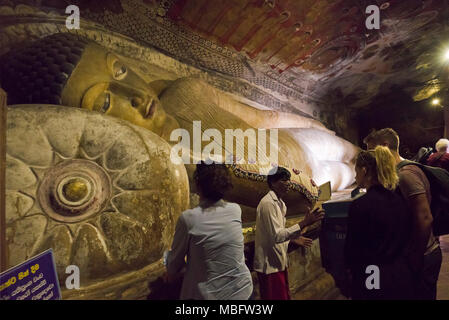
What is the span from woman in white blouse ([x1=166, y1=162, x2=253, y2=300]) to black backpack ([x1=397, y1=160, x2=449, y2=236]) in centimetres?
Result: 125

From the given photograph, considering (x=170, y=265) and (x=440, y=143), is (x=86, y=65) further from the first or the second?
(x=440, y=143)

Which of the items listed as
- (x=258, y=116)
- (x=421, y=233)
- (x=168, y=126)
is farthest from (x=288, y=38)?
(x=421, y=233)

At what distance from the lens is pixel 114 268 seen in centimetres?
131

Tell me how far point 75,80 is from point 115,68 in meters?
0.44

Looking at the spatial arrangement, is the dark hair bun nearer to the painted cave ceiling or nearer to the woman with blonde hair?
the woman with blonde hair

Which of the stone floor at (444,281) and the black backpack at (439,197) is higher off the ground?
the black backpack at (439,197)

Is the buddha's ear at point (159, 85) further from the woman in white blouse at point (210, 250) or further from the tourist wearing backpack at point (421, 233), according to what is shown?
the tourist wearing backpack at point (421, 233)

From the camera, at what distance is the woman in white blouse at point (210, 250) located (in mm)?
999

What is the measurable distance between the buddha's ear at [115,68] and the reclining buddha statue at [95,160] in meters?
0.01

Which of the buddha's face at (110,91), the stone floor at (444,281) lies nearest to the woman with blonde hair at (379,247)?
the stone floor at (444,281)

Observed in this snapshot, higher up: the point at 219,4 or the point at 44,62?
the point at 219,4

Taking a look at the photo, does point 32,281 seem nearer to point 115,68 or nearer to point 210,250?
point 210,250

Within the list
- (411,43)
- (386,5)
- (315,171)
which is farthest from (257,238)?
(411,43)

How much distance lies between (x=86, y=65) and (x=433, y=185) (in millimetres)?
2818
